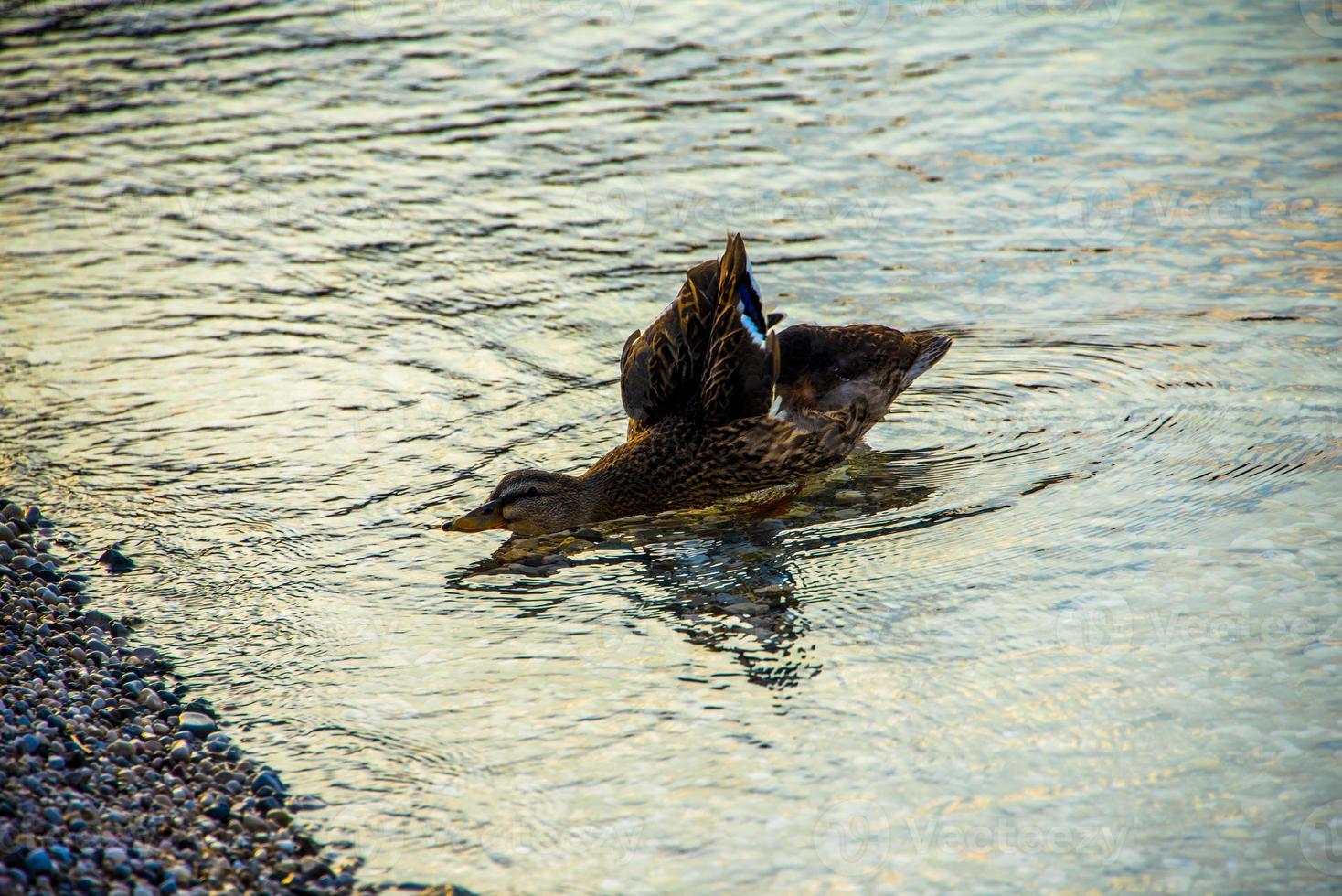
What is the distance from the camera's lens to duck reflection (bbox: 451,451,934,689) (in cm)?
653

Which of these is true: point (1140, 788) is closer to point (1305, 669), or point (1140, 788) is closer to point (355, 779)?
point (1305, 669)

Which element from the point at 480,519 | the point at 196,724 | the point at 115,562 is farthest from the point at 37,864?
the point at 480,519

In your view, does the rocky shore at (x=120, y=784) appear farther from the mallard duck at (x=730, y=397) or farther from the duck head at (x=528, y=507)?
the mallard duck at (x=730, y=397)

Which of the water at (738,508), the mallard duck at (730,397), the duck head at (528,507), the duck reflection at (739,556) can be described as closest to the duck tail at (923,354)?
the mallard duck at (730,397)

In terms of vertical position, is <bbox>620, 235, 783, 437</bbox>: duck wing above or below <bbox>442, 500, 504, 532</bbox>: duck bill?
above

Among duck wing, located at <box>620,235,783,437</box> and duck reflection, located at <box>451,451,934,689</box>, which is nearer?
duck reflection, located at <box>451,451,934,689</box>

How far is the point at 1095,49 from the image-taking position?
1409 centimetres

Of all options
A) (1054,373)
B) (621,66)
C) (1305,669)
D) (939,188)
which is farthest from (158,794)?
(621,66)

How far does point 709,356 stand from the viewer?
8.23m

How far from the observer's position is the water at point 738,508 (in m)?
5.36

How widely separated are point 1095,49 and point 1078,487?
807cm

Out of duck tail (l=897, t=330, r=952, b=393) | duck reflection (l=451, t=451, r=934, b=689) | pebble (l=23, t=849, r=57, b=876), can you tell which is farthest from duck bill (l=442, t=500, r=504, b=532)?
pebble (l=23, t=849, r=57, b=876)

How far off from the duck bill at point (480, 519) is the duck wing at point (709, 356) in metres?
1.29

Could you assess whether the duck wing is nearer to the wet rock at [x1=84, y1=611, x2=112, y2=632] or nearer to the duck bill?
the duck bill
